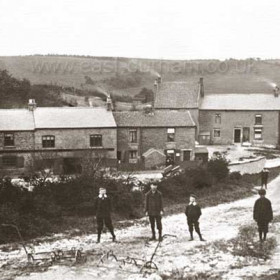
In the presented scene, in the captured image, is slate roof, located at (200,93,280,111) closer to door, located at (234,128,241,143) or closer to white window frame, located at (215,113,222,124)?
white window frame, located at (215,113,222,124)

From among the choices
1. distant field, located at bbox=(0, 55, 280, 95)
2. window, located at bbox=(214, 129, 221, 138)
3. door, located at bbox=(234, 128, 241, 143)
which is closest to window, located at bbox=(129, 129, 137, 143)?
window, located at bbox=(214, 129, 221, 138)

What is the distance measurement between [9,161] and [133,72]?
269ft

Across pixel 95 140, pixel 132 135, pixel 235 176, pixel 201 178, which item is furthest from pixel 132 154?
pixel 201 178

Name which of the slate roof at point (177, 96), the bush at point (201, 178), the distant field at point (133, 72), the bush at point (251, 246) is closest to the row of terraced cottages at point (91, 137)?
the bush at point (201, 178)

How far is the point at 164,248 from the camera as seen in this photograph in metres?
15.5

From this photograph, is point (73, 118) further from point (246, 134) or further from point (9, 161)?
point (246, 134)

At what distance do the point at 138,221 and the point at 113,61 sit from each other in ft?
391

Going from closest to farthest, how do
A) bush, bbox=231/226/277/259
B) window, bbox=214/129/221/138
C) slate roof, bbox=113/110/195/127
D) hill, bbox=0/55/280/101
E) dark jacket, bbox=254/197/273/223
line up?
bush, bbox=231/226/277/259, dark jacket, bbox=254/197/273/223, slate roof, bbox=113/110/195/127, window, bbox=214/129/221/138, hill, bbox=0/55/280/101

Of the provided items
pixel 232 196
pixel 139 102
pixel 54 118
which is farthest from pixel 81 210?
pixel 139 102

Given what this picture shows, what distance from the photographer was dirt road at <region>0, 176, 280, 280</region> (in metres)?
12.7

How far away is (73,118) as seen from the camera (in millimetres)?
45156

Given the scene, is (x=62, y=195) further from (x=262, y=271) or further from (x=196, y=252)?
(x=262, y=271)

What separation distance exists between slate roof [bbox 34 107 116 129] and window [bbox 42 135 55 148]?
102 cm

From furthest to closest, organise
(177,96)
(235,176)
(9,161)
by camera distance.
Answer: (177,96) → (9,161) → (235,176)
